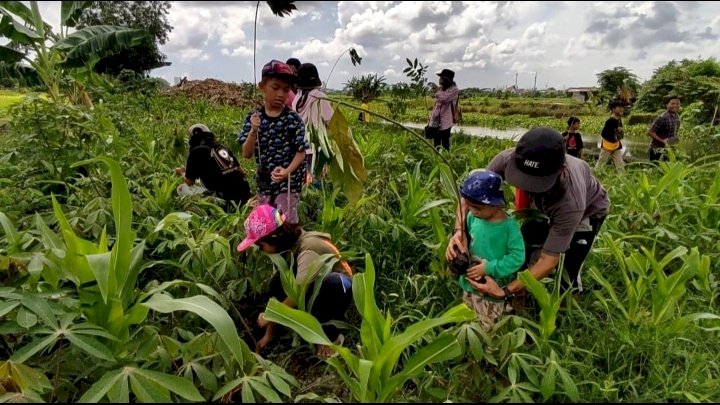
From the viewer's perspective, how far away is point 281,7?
158cm

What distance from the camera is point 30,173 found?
318 cm

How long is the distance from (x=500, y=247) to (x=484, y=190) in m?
0.27

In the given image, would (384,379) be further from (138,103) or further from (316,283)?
(138,103)

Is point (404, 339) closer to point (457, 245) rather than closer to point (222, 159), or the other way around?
point (457, 245)

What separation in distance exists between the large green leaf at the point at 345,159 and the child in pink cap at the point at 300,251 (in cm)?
39

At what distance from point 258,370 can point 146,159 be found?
3.00 meters

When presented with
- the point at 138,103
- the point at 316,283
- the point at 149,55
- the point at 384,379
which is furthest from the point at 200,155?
the point at 149,55

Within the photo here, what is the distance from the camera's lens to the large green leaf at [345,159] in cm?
165

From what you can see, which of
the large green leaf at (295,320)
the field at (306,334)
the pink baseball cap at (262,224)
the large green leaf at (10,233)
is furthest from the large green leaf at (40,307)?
the pink baseball cap at (262,224)

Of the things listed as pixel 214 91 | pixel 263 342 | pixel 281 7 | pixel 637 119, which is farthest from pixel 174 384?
pixel 637 119

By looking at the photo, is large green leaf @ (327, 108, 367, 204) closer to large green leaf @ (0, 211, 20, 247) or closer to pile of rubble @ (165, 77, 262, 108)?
large green leaf @ (0, 211, 20, 247)

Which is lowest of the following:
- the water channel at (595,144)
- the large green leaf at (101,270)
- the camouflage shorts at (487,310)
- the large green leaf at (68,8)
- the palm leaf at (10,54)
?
the water channel at (595,144)

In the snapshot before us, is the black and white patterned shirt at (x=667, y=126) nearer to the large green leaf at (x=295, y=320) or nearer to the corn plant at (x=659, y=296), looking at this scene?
the corn plant at (x=659, y=296)

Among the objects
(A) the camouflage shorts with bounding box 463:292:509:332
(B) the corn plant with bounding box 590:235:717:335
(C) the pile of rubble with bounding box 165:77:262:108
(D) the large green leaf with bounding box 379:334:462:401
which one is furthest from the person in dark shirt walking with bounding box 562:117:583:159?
(C) the pile of rubble with bounding box 165:77:262:108
